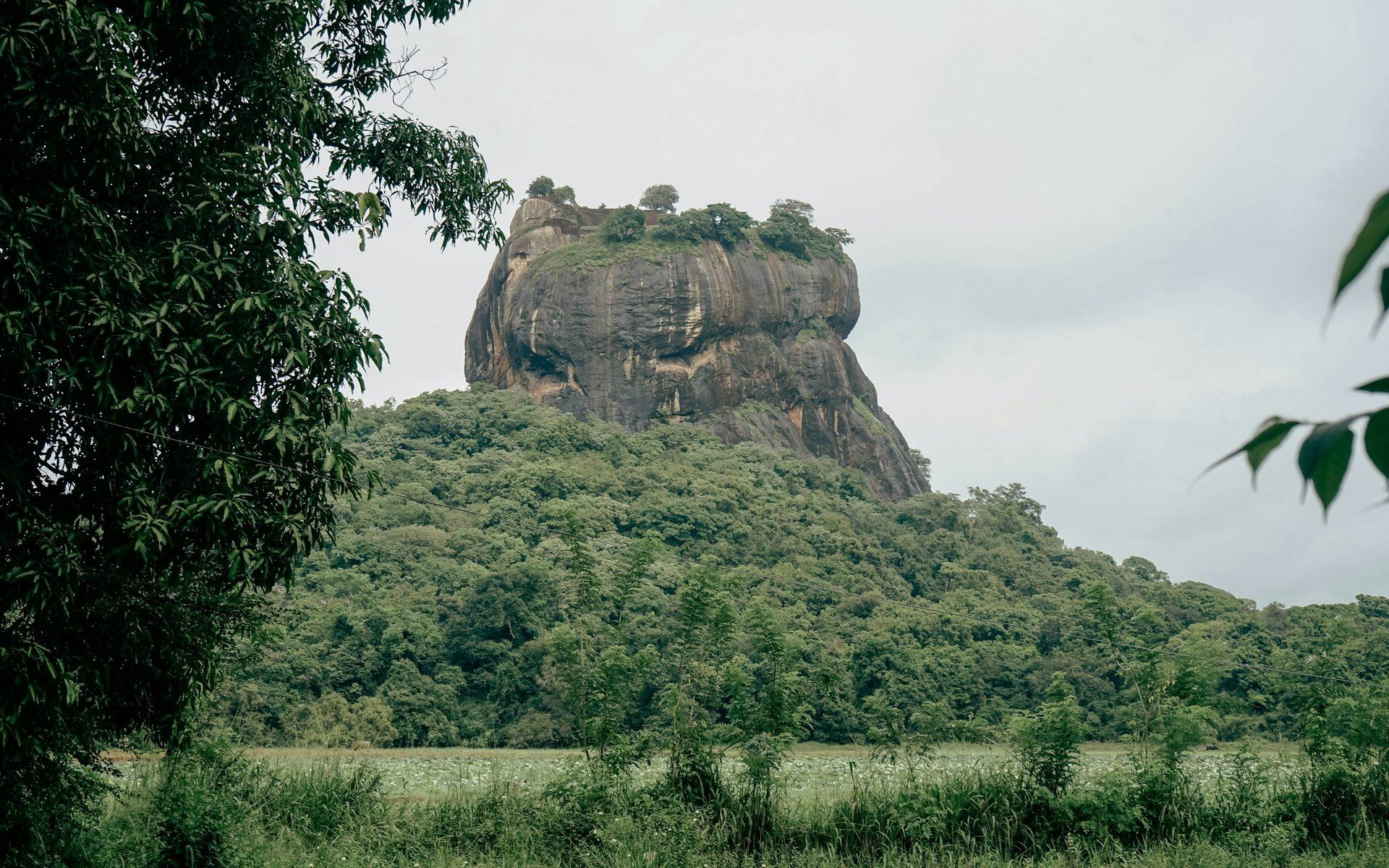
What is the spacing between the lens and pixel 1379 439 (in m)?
1.05

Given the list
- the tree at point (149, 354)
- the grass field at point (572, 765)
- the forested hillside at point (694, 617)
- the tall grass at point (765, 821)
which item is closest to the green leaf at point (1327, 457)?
the tree at point (149, 354)

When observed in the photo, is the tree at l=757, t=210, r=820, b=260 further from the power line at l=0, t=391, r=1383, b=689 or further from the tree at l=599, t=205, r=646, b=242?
the power line at l=0, t=391, r=1383, b=689

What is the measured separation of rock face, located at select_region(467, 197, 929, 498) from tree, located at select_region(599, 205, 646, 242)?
4.67ft

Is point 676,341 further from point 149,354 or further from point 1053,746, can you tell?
point 149,354

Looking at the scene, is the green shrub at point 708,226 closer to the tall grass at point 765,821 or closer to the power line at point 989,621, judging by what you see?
the power line at point 989,621

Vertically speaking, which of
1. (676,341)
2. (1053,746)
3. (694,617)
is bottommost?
(1053,746)

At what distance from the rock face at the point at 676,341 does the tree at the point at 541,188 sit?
61 centimetres

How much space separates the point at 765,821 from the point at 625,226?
5794cm

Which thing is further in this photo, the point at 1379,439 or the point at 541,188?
the point at 541,188

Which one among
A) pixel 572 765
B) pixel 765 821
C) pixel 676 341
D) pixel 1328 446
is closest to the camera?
pixel 1328 446

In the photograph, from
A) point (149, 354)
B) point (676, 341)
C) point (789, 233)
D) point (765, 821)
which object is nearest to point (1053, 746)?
point (765, 821)

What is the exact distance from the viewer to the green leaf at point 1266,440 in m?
1.06

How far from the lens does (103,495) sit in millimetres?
6652

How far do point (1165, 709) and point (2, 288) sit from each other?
10887 millimetres
